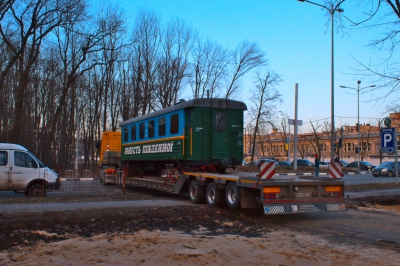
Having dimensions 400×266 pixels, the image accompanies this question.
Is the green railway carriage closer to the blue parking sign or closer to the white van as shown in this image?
the white van

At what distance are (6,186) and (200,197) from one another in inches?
297

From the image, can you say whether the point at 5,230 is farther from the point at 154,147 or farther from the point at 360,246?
the point at 154,147

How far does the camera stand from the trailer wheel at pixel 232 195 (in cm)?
1179

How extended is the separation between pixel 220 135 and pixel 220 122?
48 cm

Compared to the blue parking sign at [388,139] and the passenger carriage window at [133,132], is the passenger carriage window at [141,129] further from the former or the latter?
the blue parking sign at [388,139]

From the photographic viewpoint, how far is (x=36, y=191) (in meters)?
16.7

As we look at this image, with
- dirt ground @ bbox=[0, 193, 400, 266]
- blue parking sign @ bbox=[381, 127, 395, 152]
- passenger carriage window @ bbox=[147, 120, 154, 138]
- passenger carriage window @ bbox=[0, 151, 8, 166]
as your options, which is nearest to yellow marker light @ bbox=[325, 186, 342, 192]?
dirt ground @ bbox=[0, 193, 400, 266]

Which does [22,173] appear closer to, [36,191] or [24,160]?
[24,160]

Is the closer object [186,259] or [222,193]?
[186,259]

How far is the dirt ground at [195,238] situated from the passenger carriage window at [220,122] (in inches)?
157

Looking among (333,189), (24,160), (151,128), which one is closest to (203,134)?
(151,128)

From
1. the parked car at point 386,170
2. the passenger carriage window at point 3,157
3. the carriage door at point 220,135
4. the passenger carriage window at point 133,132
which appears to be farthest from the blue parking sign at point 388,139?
the parked car at point 386,170

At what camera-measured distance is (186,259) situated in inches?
267

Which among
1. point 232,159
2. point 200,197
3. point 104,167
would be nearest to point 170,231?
point 200,197
